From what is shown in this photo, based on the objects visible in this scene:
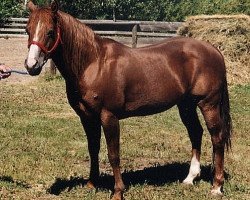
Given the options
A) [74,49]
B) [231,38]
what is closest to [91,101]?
[74,49]

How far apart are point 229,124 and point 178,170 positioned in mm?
1189

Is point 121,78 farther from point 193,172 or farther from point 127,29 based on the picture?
point 127,29

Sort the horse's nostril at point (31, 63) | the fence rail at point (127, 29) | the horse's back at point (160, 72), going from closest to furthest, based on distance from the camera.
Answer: the horse's nostril at point (31, 63), the horse's back at point (160, 72), the fence rail at point (127, 29)

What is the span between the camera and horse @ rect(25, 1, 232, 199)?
5.14 meters

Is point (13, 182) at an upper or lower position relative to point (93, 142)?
lower

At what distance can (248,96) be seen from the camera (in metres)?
12.9

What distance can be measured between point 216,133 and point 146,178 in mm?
1269

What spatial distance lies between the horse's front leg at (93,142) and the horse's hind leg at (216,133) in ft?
4.67

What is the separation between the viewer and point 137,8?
40.8 meters

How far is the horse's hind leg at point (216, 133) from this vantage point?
6.06m

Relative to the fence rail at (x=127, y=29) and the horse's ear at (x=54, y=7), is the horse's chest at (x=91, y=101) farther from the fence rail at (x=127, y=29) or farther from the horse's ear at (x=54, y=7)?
the fence rail at (x=127, y=29)

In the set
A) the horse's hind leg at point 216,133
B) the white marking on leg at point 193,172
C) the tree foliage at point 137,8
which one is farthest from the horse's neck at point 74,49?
the tree foliage at point 137,8

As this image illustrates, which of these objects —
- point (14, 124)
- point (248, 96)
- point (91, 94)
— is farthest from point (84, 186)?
point (248, 96)

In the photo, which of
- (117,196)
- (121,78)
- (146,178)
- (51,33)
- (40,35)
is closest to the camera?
(40,35)
